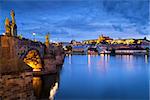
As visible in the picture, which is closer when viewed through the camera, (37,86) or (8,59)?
(8,59)

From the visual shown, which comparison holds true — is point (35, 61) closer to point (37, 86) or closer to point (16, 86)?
point (37, 86)

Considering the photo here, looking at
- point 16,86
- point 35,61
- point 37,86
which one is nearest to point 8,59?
point 16,86

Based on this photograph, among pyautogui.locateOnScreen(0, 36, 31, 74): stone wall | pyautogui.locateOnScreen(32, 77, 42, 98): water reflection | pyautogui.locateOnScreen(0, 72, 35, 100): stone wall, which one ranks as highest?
pyautogui.locateOnScreen(0, 36, 31, 74): stone wall

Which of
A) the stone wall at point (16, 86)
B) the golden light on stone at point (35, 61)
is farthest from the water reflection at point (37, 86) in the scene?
the stone wall at point (16, 86)

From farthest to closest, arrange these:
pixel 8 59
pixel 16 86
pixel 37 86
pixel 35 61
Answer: pixel 35 61 < pixel 37 86 < pixel 8 59 < pixel 16 86

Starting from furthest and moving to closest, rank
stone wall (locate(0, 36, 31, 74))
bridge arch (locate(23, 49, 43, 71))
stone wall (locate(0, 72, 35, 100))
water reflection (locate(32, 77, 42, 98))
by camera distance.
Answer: bridge arch (locate(23, 49, 43, 71)) → water reflection (locate(32, 77, 42, 98)) → stone wall (locate(0, 36, 31, 74)) → stone wall (locate(0, 72, 35, 100))

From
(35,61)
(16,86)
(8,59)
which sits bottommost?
(16,86)

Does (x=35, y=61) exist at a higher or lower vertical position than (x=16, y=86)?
higher

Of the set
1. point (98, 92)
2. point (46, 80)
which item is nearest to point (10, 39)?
point (98, 92)

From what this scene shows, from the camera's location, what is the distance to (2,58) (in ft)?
37.3

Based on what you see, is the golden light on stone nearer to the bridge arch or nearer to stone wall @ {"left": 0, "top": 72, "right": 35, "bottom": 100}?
the bridge arch

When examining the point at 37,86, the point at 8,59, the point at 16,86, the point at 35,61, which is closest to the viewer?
the point at 16,86

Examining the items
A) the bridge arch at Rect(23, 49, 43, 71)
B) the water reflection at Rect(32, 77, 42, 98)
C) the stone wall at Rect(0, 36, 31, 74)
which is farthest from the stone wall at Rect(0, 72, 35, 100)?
the bridge arch at Rect(23, 49, 43, 71)

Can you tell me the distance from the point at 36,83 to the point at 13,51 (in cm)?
1328
